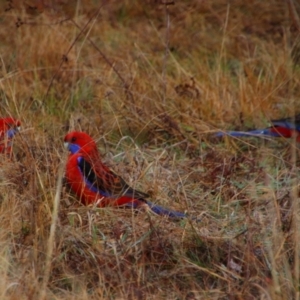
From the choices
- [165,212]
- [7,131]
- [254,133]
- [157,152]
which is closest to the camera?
[165,212]

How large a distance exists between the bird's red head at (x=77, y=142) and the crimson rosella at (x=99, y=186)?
94 mm

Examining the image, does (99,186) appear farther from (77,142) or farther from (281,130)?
(281,130)

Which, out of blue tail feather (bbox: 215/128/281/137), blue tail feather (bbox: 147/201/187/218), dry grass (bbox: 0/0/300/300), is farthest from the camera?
blue tail feather (bbox: 215/128/281/137)

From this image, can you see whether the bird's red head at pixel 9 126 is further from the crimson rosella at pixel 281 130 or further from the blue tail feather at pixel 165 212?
the crimson rosella at pixel 281 130

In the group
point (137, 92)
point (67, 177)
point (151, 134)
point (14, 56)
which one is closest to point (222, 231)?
point (67, 177)

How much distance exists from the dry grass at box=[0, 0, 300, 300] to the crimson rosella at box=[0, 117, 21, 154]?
0.07 metres

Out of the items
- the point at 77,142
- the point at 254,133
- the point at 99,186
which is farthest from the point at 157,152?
the point at 99,186

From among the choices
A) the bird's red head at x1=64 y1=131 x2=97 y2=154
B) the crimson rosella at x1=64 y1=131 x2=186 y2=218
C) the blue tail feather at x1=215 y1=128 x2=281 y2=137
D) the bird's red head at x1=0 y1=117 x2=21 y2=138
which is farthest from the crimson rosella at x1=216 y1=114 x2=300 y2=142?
the bird's red head at x1=0 y1=117 x2=21 y2=138

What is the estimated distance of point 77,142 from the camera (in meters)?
5.38

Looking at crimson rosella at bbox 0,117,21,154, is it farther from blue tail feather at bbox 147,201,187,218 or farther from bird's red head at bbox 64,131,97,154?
blue tail feather at bbox 147,201,187,218

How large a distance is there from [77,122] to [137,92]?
0.71 m

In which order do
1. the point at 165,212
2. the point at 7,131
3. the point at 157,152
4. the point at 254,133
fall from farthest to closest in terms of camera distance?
the point at 254,133 < the point at 157,152 < the point at 7,131 < the point at 165,212

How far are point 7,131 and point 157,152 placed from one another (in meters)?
1.14

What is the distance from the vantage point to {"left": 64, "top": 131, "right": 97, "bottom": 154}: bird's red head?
534 centimetres
